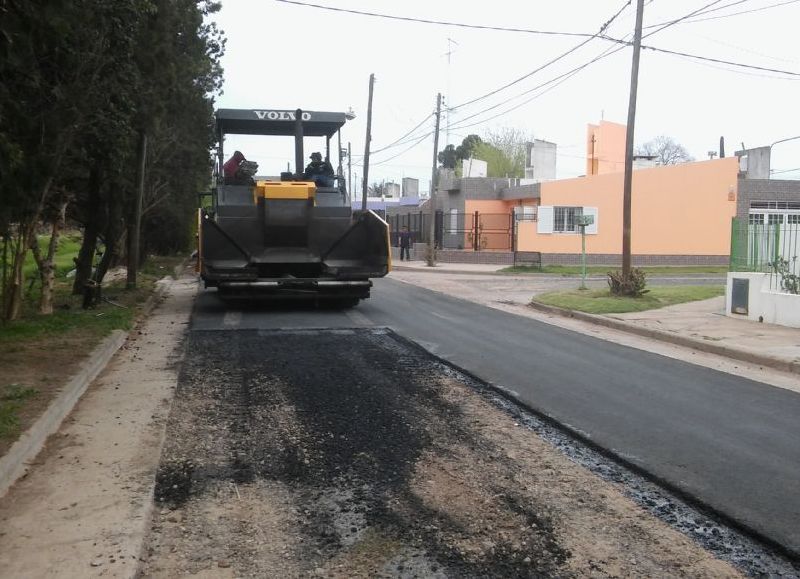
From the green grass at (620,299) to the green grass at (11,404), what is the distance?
39.9 ft

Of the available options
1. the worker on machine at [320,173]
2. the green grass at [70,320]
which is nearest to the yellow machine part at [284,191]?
the worker on machine at [320,173]

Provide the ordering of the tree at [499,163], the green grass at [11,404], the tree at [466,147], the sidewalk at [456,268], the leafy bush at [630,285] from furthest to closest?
the tree at [466,147] → the tree at [499,163] → the sidewalk at [456,268] → the leafy bush at [630,285] → the green grass at [11,404]

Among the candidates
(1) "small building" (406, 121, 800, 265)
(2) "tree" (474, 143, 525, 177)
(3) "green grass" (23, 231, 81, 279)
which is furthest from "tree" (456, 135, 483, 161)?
(1) "small building" (406, 121, 800, 265)

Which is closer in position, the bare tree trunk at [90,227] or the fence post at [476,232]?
the bare tree trunk at [90,227]

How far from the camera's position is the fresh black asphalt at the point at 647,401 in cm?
539

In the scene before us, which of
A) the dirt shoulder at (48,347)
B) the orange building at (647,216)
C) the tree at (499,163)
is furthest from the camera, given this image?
the tree at (499,163)

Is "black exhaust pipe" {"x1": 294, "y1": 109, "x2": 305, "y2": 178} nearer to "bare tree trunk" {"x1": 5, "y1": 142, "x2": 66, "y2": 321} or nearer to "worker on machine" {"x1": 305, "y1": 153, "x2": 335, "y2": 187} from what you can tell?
"worker on machine" {"x1": 305, "y1": 153, "x2": 335, "y2": 187}

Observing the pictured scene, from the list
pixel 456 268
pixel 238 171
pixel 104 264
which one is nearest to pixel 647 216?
pixel 456 268

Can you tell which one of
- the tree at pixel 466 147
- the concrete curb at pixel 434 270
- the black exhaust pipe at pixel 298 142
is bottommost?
the concrete curb at pixel 434 270

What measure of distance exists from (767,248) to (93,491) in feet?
44.3

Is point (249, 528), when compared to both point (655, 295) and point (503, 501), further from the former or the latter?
point (655, 295)

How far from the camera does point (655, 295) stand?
1984 cm

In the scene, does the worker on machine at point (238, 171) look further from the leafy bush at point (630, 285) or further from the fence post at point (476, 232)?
the fence post at point (476, 232)

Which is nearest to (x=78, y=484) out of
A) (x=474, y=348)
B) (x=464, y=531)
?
(x=464, y=531)
